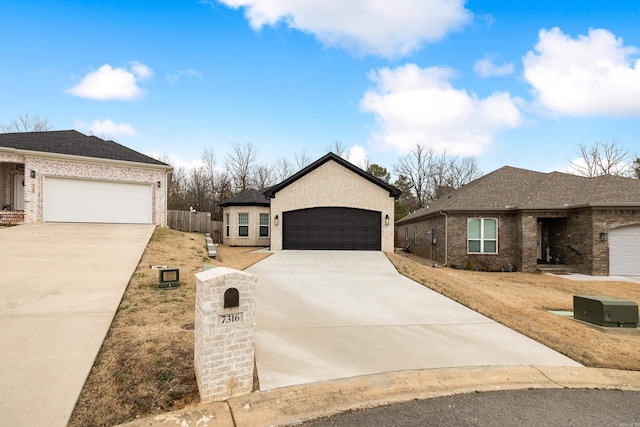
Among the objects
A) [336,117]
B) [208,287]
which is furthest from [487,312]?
[336,117]

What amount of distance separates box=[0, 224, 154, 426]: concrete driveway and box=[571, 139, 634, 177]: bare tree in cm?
4558

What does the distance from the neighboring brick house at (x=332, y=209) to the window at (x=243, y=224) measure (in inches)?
201

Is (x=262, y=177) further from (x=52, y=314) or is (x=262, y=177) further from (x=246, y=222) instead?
(x=52, y=314)

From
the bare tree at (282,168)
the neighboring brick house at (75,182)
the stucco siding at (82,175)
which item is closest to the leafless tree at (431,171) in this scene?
the bare tree at (282,168)

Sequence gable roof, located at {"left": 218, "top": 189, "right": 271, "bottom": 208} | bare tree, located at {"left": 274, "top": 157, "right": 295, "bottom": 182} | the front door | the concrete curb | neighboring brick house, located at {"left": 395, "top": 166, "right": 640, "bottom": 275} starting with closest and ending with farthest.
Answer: the concrete curb
neighboring brick house, located at {"left": 395, "top": 166, "right": 640, "bottom": 275}
the front door
gable roof, located at {"left": 218, "top": 189, "right": 271, "bottom": 208}
bare tree, located at {"left": 274, "top": 157, "right": 295, "bottom": 182}

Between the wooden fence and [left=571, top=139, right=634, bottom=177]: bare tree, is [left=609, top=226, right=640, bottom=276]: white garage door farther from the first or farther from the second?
[left=571, top=139, right=634, bottom=177]: bare tree

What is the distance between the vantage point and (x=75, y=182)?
1580 centimetres

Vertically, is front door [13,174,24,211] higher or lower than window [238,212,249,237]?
higher

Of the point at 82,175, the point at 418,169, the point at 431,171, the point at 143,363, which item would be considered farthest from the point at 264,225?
the point at 431,171

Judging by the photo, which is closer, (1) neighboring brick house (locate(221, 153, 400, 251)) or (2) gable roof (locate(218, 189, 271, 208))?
(1) neighboring brick house (locate(221, 153, 400, 251))

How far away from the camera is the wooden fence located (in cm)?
2158

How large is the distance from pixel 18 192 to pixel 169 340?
1798 cm

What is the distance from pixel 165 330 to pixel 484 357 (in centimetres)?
482

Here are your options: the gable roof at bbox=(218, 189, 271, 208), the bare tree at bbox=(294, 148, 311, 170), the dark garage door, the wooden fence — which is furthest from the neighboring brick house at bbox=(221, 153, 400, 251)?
the bare tree at bbox=(294, 148, 311, 170)
